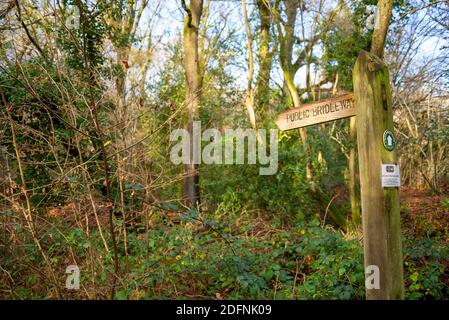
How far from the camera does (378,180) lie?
3590 millimetres

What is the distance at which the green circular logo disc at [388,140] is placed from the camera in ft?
11.8

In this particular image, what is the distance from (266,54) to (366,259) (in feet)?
29.9

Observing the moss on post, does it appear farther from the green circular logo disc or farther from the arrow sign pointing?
the arrow sign pointing

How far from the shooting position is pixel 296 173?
9.80 metres

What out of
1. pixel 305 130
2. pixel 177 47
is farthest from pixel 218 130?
pixel 177 47

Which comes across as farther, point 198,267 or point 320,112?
point 198,267

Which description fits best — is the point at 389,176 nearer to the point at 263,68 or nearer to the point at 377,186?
the point at 377,186

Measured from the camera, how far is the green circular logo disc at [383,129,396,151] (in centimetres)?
360
